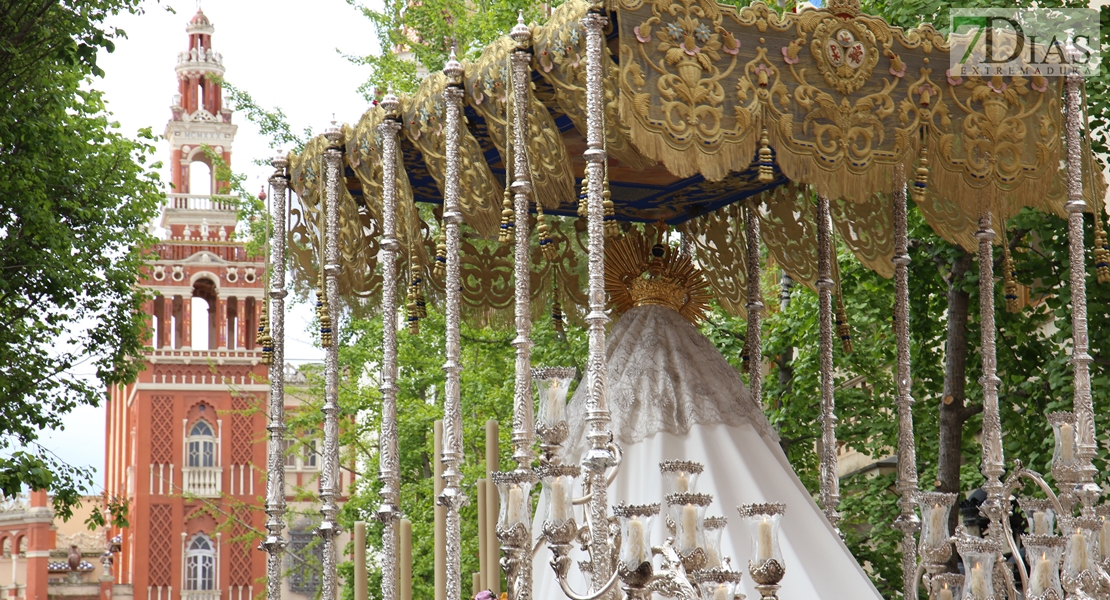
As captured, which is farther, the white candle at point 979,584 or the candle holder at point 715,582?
the white candle at point 979,584

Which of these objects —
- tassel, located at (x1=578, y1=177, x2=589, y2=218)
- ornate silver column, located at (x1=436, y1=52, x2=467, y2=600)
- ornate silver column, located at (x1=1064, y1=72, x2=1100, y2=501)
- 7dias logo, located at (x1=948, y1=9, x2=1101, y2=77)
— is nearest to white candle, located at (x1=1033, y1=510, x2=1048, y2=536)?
ornate silver column, located at (x1=1064, y1=72, x2=1100, y2=501)

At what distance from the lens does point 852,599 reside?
726cm

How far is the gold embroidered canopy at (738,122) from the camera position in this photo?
21.6 ft

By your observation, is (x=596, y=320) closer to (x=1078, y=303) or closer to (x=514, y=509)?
(x=514, y=509)

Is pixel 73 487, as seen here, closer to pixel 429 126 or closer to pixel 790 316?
pixel 790 316

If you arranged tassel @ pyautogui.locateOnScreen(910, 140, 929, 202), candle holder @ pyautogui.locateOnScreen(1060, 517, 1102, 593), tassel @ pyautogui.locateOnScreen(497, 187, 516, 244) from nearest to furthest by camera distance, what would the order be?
candle holder @ pyautogui.locateOnScreen(1060, 517, 1102, 593), tassel @ pyautogui.locateOnScreen(497, 187, 516, 244), tassel @ pyautogui.locateOnScreen(910, 140, 929, 202)

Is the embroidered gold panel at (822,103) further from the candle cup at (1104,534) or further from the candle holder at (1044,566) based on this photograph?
the candle holder at (1044,566)

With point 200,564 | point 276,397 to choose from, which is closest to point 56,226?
point 276,397

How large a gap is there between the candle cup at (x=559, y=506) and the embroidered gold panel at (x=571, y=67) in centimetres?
152

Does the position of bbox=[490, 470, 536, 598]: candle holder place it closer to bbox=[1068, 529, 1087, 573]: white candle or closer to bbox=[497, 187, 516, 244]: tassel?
bbox=[497, 187, 516, 244]: tassel

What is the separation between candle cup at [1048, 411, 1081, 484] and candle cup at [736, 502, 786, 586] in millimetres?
2364

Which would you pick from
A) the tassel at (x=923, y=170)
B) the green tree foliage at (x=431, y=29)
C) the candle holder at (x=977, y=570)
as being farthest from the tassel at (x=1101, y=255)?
the green tree foliage at (x=431, y=29)

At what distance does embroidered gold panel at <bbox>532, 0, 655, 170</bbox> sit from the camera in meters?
6.59

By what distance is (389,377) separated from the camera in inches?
295
